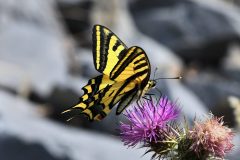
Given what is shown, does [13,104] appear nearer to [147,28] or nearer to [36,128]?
[36,128]

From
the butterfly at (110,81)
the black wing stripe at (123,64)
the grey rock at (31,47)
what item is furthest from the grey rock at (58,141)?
the black wing stripe at (123,64)

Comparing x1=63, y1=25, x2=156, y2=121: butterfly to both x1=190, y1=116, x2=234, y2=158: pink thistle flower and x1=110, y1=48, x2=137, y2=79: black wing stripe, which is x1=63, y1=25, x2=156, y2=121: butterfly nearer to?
x1=110, y1=48, x2=137, y2=79: black wing stripe

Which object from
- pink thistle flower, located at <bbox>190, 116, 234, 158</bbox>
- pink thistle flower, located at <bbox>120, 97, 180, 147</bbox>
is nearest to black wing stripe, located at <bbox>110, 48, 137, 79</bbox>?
pink thistle flower, located at <bbox>120, 97, 180, 147</bbox>

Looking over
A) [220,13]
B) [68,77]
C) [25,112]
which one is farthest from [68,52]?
[220,13]

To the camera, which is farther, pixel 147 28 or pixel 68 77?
pixel 147 28

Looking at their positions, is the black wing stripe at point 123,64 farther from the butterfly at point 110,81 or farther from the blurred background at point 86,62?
the blurred background at point 86,62
